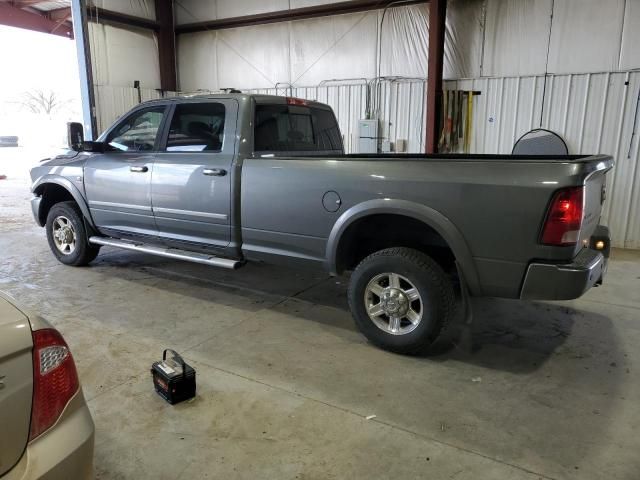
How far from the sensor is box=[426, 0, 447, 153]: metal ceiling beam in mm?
7527

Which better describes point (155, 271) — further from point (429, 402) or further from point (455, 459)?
point (455, 459)

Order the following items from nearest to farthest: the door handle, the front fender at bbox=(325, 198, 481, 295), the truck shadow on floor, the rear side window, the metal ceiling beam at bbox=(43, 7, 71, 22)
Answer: the front fender at bbox=(325, 198, 481, 295) → the truck shadow on floor → the door handle → the rear side window → the metal ceiling beam at bbox=(43, 7, 71, 22)

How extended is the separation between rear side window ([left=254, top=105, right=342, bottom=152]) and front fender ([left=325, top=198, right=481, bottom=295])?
3.99 feet

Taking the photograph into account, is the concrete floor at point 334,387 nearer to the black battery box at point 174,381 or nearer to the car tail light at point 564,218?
the black battery box at point 174,381

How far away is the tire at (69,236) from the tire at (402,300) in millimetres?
3539

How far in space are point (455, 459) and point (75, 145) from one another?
4.65m

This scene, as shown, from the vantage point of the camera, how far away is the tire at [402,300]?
331 cm

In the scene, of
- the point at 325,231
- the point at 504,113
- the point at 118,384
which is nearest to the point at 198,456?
the point at 118,384

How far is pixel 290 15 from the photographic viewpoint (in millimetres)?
9414

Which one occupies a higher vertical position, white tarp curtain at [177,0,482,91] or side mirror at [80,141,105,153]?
white tarp curtain at [177,0,482,91]

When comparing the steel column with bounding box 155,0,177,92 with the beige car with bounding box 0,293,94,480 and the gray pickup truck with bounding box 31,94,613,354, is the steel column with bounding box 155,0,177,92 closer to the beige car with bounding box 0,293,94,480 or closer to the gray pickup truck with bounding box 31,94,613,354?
the gray pickup truck with bounding box 31,94,613,354

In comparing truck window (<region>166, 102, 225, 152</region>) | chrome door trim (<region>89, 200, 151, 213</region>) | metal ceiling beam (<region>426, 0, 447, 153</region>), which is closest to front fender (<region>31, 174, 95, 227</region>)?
chrome door trim (<region>89, 200, 151, 213</region>)

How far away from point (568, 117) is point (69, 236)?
6.99 meters

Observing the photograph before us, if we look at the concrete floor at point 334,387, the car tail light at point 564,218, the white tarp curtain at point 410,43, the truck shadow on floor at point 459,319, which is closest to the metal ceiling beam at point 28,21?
the white tarp curtain at point 410,43
